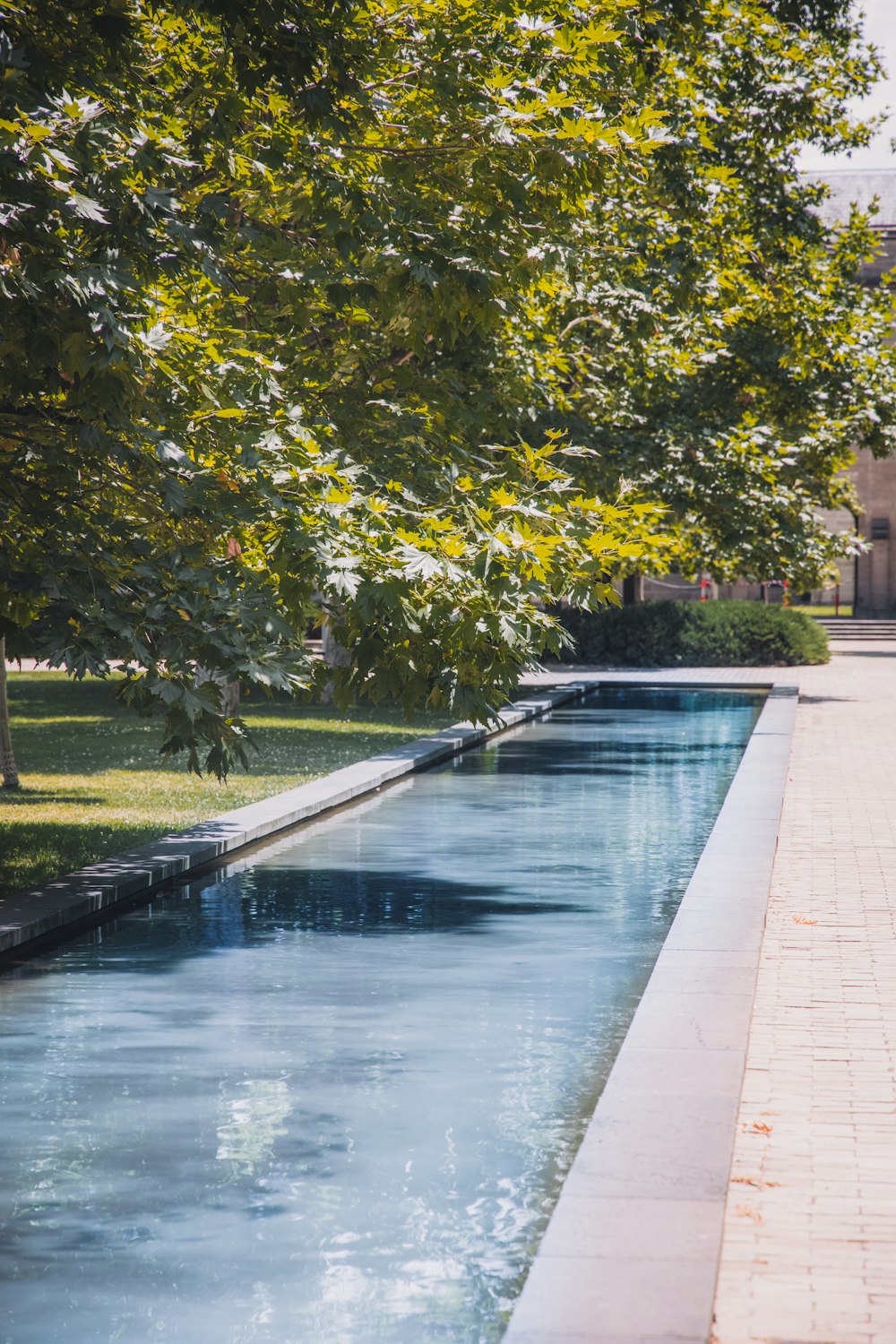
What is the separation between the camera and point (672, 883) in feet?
39.1

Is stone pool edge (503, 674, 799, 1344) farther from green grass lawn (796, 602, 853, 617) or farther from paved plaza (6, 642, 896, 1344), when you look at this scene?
green grass lawn (796, 602, 853, 617)

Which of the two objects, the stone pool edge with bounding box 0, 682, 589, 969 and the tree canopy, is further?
the stone pool edge with bounding box 0, 682, 589, 969

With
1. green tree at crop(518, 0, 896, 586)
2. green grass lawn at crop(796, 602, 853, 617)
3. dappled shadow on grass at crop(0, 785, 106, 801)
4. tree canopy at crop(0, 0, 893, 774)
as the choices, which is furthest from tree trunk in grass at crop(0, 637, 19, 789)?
green grass lawn at crop(796, 602, 853, 617)

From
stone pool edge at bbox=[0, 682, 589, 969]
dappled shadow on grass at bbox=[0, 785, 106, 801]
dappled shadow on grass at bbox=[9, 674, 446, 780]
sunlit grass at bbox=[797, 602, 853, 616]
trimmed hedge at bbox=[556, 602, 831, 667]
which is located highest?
sunlit grass at bbox=[797, 602, 853, 616]

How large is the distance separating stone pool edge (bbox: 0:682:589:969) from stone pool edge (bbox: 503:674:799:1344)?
2680 millimetres

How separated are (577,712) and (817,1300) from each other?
891 inches

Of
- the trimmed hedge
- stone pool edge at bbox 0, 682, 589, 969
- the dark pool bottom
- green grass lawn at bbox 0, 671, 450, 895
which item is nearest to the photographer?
the dark pool bottom

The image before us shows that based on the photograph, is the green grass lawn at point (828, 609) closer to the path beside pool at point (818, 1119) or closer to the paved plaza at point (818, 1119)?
the paved plaza at point (818, 1119)

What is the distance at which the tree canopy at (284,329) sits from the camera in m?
8.84

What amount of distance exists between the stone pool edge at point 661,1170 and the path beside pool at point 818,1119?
76 millimetres

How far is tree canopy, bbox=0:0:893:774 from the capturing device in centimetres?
884

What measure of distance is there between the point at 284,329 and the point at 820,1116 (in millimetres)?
9447

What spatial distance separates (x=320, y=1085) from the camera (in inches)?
282

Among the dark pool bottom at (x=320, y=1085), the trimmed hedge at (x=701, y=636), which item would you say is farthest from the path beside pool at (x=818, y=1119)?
the trimmed hedge at (x=701, y=636)
